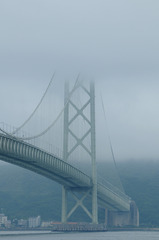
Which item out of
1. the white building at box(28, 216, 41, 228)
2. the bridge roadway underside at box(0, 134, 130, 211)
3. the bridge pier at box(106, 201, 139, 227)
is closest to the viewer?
the bridge roadway underside at box(0, 134, 130, 211)

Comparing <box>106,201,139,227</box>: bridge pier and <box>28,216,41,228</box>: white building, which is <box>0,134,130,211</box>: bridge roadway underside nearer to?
<box>106,201,139,227</box>: bridge pier

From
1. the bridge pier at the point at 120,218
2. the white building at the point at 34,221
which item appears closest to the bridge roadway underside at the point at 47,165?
the bridge pier at the point at 120,218

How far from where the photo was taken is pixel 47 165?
60.5 metres

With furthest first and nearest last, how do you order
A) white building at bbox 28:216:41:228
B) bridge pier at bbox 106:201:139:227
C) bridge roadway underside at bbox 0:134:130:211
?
white building at bbox 28:216:41:228, bridge pier at bbox 106:201:139:227, bridge roadway underside at bbox 0:134:130:211

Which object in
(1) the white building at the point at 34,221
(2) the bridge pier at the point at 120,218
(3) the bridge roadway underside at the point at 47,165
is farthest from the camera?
(1) the white building at the point at 34,221

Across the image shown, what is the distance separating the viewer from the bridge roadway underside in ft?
178

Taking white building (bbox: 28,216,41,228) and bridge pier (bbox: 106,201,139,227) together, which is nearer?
bridge pier (bbox: 106,201,139,227)

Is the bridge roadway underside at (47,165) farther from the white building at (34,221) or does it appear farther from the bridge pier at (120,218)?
the white building at (34,221)

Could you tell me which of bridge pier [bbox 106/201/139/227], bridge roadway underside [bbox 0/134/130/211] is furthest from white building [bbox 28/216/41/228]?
bridge roadway underside [bbox 0/134/130/211]

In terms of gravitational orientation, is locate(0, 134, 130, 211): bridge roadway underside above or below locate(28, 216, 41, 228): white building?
below

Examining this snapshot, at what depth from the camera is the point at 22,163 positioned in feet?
194

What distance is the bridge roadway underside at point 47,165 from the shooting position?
178 feet

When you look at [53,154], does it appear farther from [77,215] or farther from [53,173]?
[77,215]

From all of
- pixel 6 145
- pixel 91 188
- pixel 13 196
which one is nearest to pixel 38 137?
pixel 6 145
